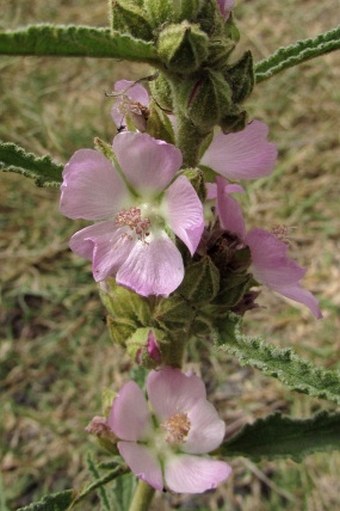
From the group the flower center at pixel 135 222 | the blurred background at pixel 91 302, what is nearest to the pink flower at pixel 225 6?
the flower center at pixel 135 222

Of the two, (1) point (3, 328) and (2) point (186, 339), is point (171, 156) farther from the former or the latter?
(1) point (3, 328)

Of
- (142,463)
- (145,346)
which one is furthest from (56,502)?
(145,346)

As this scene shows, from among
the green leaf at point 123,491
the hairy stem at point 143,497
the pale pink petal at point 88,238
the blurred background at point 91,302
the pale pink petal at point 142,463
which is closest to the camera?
the pale pink petal at point 88,238

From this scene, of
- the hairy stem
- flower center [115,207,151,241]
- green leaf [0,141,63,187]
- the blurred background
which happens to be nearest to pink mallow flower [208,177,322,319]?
flower center [115,207,151,241]

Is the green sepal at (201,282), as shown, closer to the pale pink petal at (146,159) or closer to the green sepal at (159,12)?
the pale pink petal at (146,159)

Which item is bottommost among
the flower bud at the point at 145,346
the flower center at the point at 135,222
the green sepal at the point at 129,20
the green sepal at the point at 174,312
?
the flower bud at the point at 145,346

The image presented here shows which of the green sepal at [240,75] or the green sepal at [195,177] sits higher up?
the green sepal at [240,75]
